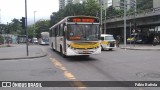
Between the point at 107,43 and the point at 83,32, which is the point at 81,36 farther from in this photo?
the point at 107,43

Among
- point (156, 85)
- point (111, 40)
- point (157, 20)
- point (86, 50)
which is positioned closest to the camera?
point (156, 85)

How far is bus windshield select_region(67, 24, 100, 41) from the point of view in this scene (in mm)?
21297

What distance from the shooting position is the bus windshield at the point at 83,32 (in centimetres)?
2130

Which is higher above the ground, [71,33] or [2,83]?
[71,33]

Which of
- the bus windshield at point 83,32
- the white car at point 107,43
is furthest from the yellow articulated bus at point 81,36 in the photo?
the white car at point 107,43

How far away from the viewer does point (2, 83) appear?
11.6 meters

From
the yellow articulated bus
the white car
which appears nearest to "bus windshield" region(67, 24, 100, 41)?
the yellow articulated bus

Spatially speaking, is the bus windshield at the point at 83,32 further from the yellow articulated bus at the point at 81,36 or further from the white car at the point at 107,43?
the white car at the point at 107,43

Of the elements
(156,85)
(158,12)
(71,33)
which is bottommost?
(156,85)

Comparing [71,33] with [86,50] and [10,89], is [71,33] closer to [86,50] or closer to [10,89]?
[86,50]

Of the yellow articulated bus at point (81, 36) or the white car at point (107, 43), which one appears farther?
the white car at point (107, 43)

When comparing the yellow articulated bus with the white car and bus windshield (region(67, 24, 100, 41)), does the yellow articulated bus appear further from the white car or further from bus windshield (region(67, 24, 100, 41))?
the white car

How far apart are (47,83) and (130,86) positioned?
10.0 ft

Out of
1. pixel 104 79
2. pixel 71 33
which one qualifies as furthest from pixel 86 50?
pixel 104 79
